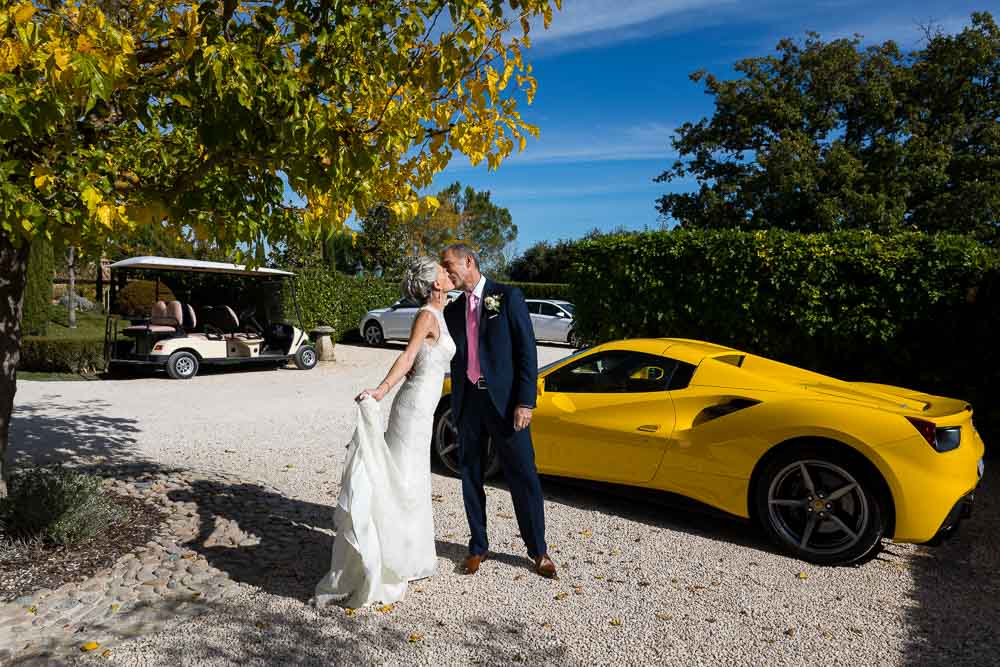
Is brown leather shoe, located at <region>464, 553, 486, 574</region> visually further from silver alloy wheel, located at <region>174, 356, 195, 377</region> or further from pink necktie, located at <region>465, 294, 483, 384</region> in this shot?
silver alloy wheel, located at <region>174, 356, 195, 377</region>

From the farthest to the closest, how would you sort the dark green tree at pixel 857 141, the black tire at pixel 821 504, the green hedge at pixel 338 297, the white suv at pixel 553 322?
the dark green tree at pixel 857 141 < the white suv at pixel 553 322 < the green hedge at pixel 338 297 < the black tire at pixel 821 504

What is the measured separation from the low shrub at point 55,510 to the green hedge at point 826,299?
6.89m

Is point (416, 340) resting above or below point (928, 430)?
above

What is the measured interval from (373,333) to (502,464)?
16905 millimetres

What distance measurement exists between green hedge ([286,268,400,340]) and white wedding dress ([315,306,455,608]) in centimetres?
1550

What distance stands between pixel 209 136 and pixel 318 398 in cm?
819

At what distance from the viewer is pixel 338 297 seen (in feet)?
68.1

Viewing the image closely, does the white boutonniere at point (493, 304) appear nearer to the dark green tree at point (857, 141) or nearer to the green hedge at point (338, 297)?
the green hedge at point (338, 297)

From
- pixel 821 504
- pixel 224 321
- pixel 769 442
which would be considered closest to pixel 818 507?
pixel 821 504

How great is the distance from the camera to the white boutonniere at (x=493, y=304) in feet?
14.3

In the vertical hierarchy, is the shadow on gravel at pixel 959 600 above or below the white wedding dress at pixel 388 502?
below

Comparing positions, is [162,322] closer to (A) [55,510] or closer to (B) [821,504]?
(A) [55,510]

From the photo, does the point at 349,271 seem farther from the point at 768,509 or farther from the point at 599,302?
the point at 768,509

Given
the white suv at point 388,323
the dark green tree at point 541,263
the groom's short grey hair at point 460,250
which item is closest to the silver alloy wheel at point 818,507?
the groom's short grey hair at point 460,250
